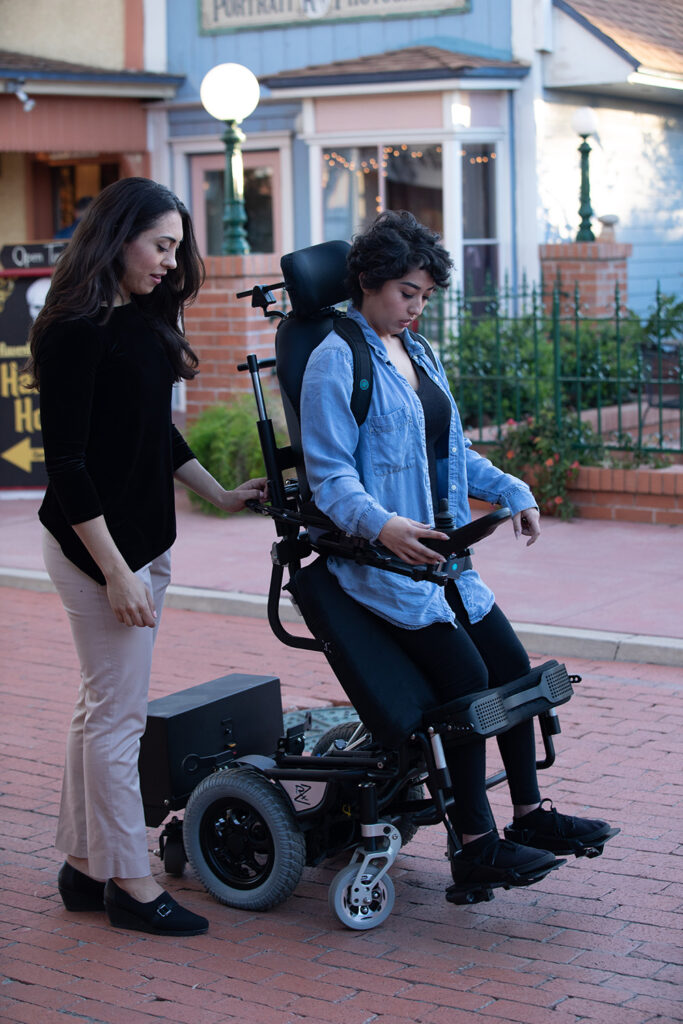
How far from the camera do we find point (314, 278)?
12.5 ft

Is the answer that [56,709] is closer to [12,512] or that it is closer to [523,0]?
[12,512]

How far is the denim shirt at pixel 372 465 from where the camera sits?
363 cm

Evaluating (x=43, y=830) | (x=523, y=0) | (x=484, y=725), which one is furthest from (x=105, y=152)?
(x=484, y=725)

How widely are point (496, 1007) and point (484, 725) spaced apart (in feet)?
2.25

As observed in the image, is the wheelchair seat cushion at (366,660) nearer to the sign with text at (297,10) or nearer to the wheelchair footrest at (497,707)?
the wheelchair footrest at (497,707)

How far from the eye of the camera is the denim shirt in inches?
143

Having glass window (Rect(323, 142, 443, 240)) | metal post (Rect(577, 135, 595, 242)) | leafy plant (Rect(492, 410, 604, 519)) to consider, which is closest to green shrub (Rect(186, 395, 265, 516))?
leafy plant (Rect(492, 410, 604, 519))

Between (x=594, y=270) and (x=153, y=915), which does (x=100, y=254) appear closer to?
(x=153, y=915)

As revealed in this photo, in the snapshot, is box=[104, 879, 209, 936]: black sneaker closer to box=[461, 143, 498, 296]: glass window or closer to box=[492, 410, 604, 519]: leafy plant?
box=[492, 410, 604, 519]: leafy plant

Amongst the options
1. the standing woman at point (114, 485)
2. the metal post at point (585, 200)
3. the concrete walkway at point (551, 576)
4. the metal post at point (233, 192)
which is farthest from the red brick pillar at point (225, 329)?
the standing woman at point (114, 485)

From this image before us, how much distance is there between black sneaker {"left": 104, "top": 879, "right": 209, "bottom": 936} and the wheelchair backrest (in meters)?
1.18

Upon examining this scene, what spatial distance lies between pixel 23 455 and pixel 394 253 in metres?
7.94

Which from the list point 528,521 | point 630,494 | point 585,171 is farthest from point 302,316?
point 585,171

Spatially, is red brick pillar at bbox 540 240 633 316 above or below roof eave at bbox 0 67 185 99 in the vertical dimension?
below
